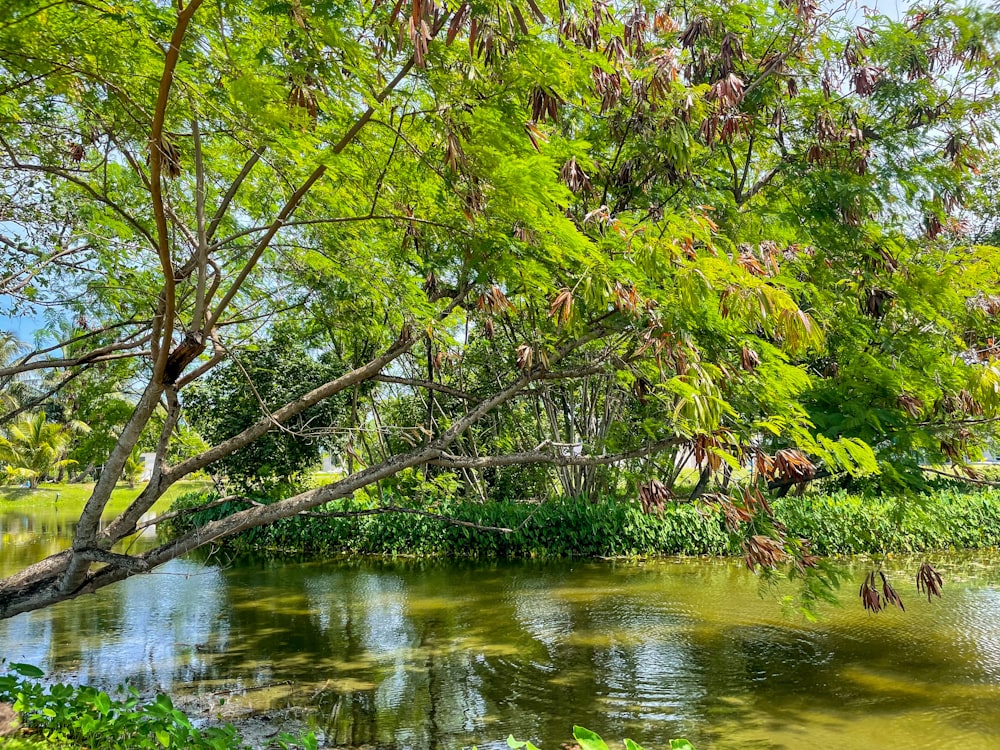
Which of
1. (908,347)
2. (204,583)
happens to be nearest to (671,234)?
(908,347)

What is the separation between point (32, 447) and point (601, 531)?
73.1 feet

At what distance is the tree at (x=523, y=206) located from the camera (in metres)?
3.38

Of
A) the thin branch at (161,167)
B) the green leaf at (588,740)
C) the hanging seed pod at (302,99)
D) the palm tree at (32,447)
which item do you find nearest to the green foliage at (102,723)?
the thin branch at (161,167)

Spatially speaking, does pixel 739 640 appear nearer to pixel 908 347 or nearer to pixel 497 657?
pixel 497 657

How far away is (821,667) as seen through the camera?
6539mm

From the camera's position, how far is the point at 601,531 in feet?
40.7

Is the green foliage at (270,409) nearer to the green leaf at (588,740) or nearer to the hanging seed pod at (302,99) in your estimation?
the hanging seed pod at (302,99)

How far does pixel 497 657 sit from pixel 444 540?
618 centimetres

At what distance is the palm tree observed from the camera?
966 inches

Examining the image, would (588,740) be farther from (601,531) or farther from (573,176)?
(601,531)

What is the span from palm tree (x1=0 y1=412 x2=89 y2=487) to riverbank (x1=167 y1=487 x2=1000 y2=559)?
15.0 metres

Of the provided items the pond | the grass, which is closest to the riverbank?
the pond

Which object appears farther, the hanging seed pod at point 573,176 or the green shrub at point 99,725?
the hanging seed pod at point 573,176

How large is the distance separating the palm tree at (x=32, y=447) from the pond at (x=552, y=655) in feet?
57.2
